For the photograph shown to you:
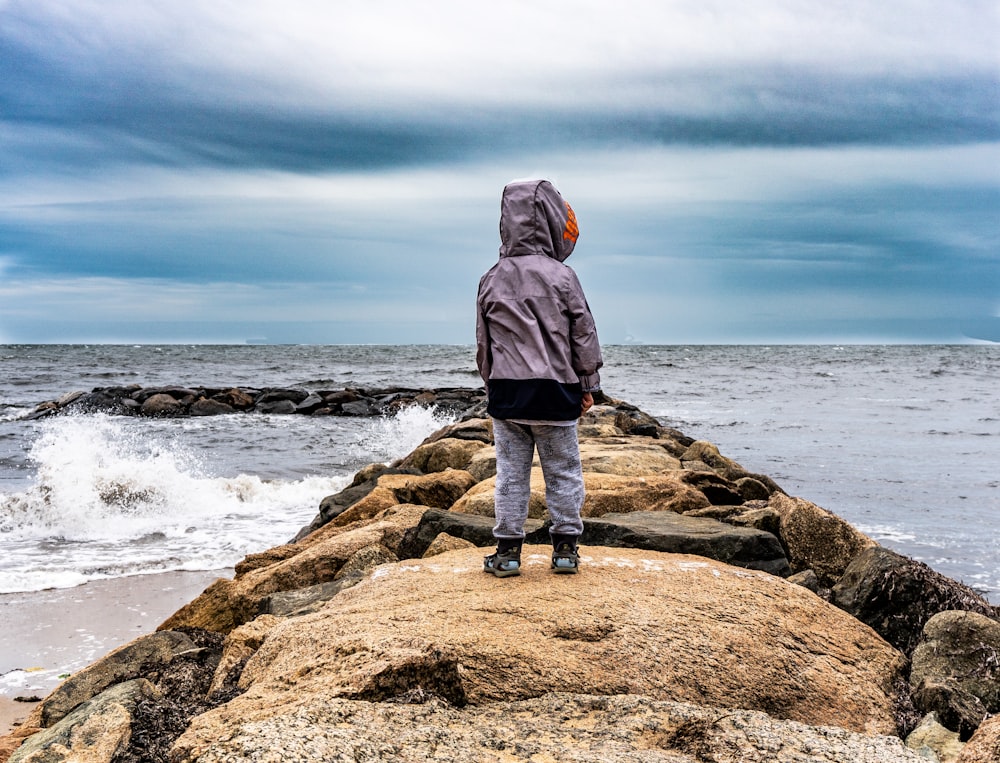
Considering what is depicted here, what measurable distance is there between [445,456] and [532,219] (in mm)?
6108

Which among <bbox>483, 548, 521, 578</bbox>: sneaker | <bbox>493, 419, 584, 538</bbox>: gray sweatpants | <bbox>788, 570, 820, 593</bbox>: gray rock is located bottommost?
<bbox>788, 570, 820, 593</bbox>: gray rock

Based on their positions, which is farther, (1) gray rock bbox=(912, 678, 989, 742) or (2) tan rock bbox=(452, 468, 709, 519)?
(2) tan rock bbox=(452, 468, 709, 519)

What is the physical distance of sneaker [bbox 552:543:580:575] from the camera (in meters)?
3.91

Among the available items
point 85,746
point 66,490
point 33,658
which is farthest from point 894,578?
point 66,490

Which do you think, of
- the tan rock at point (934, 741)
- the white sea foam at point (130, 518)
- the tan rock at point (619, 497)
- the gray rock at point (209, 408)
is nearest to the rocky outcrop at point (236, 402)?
the gray rock at point (209, 408)

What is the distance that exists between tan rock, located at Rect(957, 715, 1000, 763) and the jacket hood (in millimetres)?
2646

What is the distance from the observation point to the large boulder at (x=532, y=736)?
2.17 metres

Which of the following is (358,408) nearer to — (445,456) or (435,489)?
(445,456)

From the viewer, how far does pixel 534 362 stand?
12.7ft

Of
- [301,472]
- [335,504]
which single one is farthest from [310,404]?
[335,504]

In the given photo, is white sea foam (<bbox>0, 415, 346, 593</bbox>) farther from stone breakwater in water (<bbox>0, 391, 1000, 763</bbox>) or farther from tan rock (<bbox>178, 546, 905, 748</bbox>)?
tan rock (<bbox>178, 546, 905, 748</bbox>)

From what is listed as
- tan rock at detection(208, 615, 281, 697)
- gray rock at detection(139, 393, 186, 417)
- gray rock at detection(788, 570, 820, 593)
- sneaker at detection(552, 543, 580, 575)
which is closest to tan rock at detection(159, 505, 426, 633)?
→ tan rock at detection(208, 615, 281, 697)

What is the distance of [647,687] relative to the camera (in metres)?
2.93

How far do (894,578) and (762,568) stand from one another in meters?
0.77
